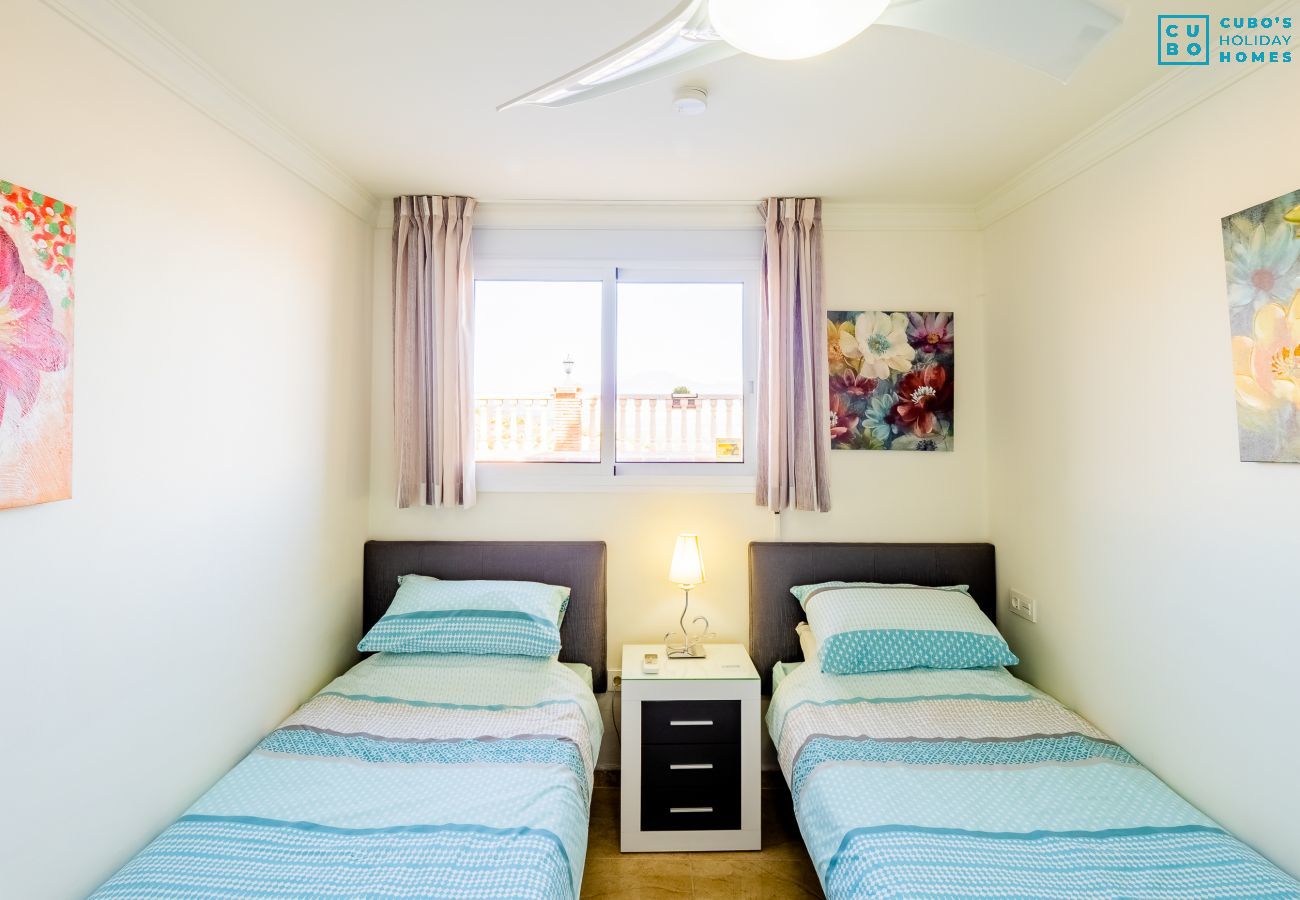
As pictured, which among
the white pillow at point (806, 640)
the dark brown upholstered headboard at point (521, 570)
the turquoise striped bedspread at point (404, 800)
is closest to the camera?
the turquoise striped bedspread at point (404, 800)

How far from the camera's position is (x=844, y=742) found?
77.9 inches

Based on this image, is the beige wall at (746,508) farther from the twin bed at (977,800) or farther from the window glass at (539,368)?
the twin bed at (977,800)

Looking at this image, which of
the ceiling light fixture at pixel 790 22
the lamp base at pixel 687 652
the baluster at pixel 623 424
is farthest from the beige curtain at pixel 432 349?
the ceiling light fixture at pixel 790 22

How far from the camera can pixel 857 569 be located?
2812 mm

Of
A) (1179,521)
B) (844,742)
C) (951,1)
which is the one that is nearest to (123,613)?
(844,742)

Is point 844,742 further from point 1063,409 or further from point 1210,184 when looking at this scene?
point 1210,184

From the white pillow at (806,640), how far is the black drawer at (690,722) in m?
0.38

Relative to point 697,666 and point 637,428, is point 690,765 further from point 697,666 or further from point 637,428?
point 637,428

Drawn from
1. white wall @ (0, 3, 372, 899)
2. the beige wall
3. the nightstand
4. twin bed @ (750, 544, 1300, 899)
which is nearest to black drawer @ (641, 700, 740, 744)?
the nightstand

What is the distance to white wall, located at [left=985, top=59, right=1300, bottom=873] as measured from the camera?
159 cm

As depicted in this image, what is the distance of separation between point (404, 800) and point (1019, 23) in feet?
7.21

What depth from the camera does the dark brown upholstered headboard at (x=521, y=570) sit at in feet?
9.13

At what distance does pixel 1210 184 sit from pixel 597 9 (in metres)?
1.70

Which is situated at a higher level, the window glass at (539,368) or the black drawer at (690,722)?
the window glass at (539,368)
